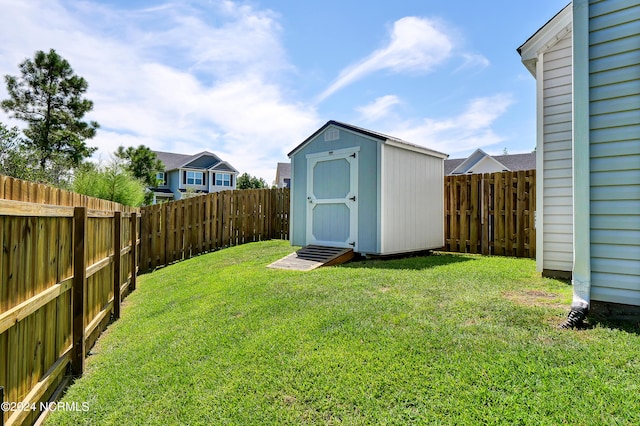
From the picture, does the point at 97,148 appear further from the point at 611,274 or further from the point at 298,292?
the point at 611,274

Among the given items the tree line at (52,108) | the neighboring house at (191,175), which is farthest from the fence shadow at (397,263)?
the neighboring house at (191,175)

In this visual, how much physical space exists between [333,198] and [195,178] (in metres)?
23.5

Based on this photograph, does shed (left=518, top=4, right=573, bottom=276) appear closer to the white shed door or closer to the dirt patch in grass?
the dirt patch in grass

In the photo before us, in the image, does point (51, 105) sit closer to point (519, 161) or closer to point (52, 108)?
point (52, 108)

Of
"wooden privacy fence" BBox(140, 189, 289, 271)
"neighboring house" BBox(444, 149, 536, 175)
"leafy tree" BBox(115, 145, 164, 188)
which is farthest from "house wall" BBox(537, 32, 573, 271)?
"leafy tree" BBox(115, 145, 164, 188)

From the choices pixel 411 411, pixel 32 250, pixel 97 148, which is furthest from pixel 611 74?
pixel 97 148

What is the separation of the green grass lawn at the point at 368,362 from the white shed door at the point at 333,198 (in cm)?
278

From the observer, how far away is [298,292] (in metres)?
4.27

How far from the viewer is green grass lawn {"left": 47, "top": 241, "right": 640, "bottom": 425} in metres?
1.89

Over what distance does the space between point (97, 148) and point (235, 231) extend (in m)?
15.5

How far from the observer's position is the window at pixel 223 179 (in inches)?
1137

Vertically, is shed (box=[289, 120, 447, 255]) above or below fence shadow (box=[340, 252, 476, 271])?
above

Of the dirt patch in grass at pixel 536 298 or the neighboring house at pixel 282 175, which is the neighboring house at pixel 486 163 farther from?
the dirt patch in grass at pixel 536 298

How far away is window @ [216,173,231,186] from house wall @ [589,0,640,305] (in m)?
28.2
